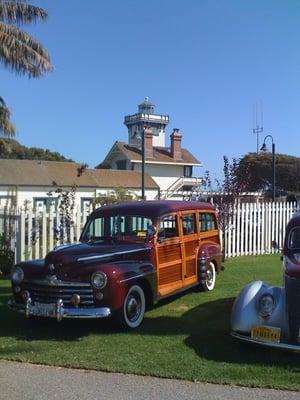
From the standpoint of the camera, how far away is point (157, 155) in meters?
58.0

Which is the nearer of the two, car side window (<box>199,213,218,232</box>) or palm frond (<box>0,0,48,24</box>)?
car side window (<box>199,213,218,232</box>)

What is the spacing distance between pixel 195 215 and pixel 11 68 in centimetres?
1337

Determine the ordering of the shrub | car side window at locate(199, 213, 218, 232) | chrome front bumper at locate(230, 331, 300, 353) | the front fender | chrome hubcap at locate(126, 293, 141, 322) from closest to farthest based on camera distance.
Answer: chrome front bumper at locate(230, 331, 300, 353) → the front fender → chrome hubcap at locate(126, 293, 141, 322) → car side window at locate(199, 213, 218, 232) → the shrub

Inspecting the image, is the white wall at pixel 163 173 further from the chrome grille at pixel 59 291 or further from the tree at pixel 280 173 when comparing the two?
the chrome grille at pixel 59 291

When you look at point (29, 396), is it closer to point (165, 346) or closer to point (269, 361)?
point (165, 346)

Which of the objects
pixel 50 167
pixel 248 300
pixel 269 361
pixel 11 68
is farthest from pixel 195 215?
pixel 50 167

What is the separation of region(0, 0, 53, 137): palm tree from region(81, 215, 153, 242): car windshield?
13.3 meters

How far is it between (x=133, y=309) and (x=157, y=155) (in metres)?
50.6

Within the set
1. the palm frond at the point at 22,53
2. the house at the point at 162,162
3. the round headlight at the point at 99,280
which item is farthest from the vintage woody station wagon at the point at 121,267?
the house at the point at 162,162

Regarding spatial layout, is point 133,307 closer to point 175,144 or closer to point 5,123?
point 5,123

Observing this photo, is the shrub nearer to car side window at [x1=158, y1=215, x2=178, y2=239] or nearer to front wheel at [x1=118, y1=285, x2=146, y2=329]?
car side window at [x1=158, y1=215, x2=178, y2=239]

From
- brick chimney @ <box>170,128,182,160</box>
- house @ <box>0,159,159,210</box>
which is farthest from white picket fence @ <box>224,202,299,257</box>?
brick chimney @ <box>170,128,182,160</box>

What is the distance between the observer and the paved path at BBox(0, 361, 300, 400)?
5152mm

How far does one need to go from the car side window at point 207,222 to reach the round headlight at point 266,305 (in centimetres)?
385
